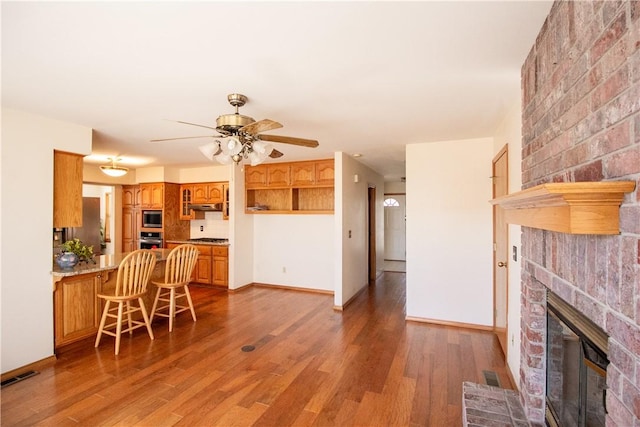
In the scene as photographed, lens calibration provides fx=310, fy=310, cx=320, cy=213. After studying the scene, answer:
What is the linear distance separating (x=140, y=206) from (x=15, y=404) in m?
4.75

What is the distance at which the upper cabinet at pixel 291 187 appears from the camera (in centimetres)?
527

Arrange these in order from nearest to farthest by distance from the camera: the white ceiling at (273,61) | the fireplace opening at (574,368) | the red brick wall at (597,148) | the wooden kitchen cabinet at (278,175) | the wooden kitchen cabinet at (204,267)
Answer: the red brick wall at (597,148), the fireplace opening at (574,368), the white ceiling at (273,61), the wooden kitchen cabinet at (278,175), the wooden kitchen cabinet at (204,267)

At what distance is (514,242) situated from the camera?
8.10ft

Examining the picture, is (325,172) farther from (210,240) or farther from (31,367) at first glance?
(31,367)

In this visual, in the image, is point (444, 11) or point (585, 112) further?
point (444, 11)

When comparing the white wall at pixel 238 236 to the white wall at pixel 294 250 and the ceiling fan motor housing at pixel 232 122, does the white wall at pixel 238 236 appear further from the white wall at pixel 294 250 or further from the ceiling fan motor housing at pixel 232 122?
the ceiling fan motor housing at pixel 232 122

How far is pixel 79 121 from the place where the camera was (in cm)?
312

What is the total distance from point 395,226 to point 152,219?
6.18 metres

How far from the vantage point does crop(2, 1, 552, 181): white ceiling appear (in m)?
1.44

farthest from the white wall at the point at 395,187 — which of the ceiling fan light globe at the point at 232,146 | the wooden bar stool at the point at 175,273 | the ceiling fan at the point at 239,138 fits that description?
the ceiling fan light globe at the point at 232,146

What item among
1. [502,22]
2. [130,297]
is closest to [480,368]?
[502,22]

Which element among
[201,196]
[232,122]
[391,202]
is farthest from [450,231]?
[391,202]

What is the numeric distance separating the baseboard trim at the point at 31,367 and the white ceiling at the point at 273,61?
2287 mm

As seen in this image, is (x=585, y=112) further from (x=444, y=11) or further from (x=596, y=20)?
(x=444, y=11)
